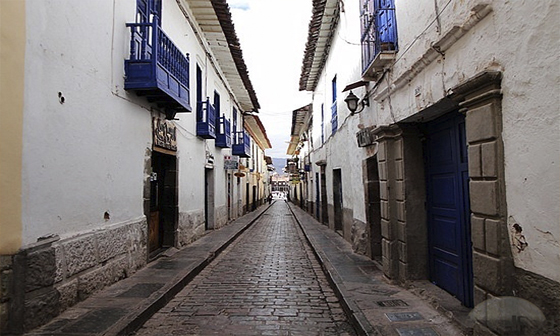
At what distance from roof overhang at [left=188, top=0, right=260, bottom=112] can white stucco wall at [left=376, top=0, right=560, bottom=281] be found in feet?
24.0

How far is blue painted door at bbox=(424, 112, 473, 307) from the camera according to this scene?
4.22 m

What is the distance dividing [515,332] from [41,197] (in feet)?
15.1

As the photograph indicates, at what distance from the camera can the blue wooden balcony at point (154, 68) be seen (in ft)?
19.5

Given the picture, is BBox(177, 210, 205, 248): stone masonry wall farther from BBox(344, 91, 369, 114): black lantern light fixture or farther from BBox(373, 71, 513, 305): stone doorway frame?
BBox(373, 71, 513, 305): stone doorway frame

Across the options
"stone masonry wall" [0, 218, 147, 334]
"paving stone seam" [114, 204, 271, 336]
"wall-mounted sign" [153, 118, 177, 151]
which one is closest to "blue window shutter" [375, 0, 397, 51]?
"wall-mounted sign" [153, 118, 177, 151]

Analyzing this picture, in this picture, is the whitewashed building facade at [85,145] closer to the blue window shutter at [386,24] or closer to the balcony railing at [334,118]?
the blue window shutter at [386,24]

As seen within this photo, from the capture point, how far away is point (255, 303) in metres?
5.08

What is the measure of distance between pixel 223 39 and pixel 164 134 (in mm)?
5017

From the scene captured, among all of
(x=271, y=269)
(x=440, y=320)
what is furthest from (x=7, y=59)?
(x=271, y=269)

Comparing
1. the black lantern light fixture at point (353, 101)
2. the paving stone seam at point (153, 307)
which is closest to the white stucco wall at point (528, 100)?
the black lantern light fixture at point (353, 101)

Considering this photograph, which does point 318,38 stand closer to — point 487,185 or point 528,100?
point 487,185

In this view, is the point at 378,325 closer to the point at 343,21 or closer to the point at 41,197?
the point at 41,197

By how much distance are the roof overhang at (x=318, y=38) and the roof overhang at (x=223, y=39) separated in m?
2.27

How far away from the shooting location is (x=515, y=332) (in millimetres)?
2719
